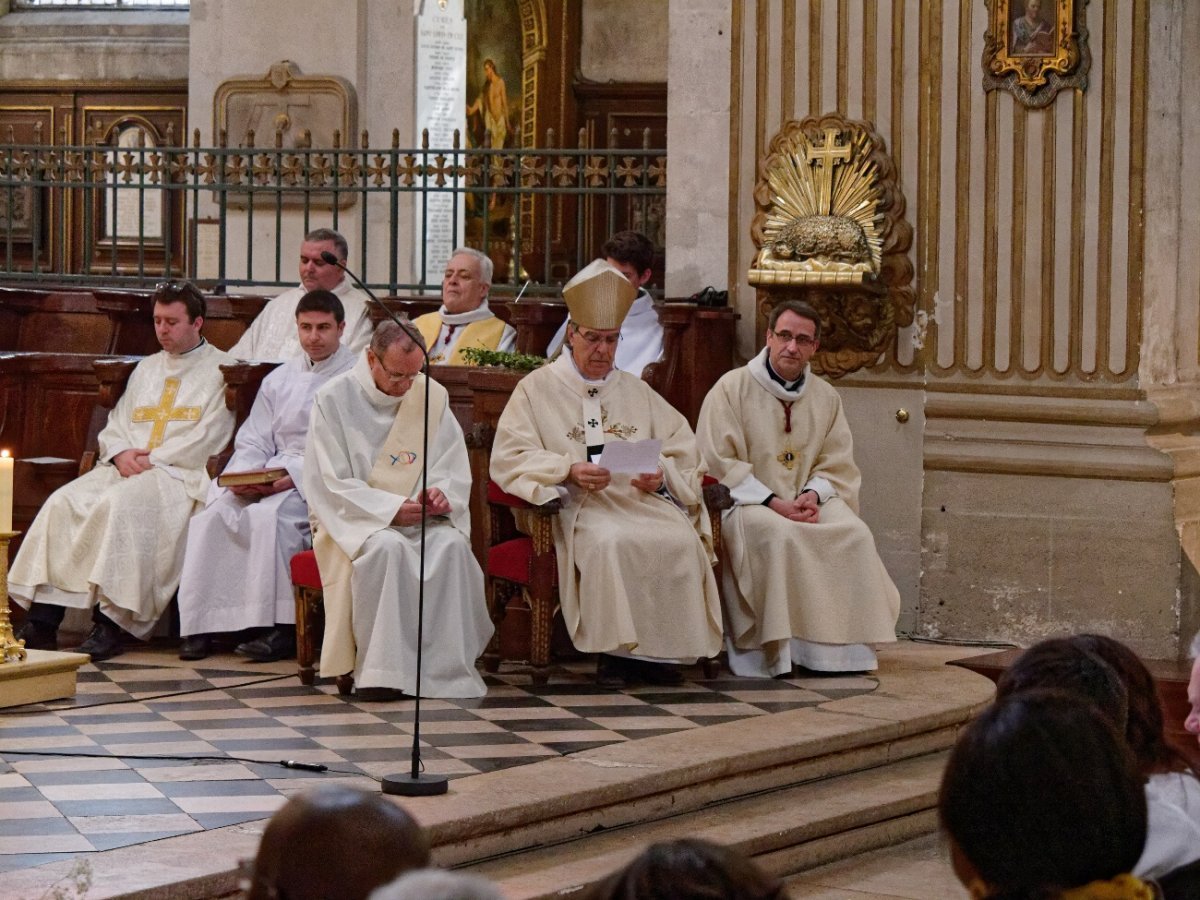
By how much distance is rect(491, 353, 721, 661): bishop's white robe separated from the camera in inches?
258

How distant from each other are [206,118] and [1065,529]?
23.5 feet

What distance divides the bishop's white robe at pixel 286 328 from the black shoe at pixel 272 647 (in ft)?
4.96

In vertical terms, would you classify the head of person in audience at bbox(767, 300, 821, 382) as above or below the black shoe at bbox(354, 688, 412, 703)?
above

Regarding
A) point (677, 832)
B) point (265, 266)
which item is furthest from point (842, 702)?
point (265, 266)

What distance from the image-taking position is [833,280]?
25.2 ft

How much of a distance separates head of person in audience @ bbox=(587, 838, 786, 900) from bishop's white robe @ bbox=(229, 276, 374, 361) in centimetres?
665

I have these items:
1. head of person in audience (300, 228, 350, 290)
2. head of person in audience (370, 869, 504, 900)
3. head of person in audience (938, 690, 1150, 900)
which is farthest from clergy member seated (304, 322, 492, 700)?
head of person in audience (370, 869, 504, 900)

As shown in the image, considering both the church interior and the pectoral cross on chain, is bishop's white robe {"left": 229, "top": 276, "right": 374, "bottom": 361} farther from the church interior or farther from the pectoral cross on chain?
the pectoral cross on chain

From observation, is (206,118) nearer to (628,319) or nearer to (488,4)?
(488,4)

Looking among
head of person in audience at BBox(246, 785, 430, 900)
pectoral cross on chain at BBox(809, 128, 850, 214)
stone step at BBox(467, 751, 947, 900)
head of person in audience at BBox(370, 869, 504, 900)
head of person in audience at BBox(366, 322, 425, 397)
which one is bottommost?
stone step at BBox(467, 751, 947, 900)

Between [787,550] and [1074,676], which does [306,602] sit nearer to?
[787,550]

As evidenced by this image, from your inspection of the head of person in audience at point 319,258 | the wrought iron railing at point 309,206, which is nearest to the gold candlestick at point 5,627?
the head of person in audience at point 319,258

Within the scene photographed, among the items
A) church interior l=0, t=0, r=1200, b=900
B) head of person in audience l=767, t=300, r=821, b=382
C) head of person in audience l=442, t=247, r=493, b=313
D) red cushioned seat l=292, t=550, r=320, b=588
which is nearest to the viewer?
church interior l=0, t=0, r=1200, b=900

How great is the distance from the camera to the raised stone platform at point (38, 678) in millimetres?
5988
